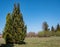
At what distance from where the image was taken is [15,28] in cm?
2470

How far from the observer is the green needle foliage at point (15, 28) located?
24.4 meters

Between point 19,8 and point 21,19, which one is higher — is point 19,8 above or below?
above

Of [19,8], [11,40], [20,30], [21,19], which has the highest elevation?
[19,8]

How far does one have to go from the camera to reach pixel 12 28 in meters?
24.7

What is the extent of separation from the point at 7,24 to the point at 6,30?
99cm

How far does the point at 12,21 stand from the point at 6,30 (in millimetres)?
1688

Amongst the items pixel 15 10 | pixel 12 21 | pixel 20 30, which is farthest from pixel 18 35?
pixel 15 10

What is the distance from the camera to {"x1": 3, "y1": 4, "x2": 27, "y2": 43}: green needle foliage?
80.0ft

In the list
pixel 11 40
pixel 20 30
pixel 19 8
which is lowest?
pixel 11 40

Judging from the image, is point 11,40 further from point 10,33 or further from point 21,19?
point 21,19

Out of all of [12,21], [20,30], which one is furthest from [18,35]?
[12,21]

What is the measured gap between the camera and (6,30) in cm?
2478

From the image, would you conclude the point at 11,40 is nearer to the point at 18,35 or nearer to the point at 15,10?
the point at 18,35

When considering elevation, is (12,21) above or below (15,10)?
below
